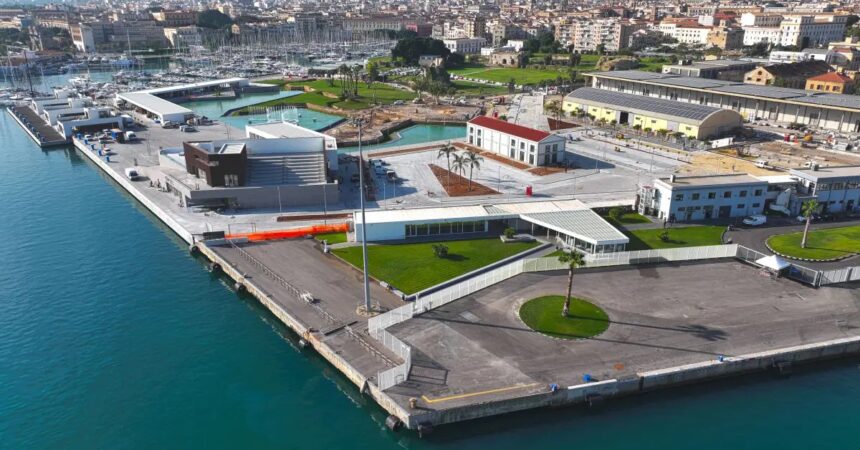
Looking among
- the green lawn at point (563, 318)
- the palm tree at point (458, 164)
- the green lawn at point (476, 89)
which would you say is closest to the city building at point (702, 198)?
Answer: the palm tree at point (458, 164)

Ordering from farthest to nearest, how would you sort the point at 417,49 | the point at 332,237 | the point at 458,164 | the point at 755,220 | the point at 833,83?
the point at 417,49
the point at 833,83
the point at 458,164
the point at 755,220
the point at 332,237

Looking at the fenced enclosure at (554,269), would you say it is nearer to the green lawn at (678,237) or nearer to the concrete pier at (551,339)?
the concrete pier at (551,339)

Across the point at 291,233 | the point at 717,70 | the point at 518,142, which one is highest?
the point at 717,70

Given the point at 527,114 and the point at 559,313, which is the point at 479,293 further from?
the point at 527,114

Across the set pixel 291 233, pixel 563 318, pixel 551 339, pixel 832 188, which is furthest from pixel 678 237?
pixel 291 233

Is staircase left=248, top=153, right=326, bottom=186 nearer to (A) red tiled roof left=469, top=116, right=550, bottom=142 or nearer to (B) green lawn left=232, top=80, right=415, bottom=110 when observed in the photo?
(A) red tiled roof left=469, top=116, right=550, bottom=142

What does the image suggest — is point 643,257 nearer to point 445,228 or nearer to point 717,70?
point 445,228

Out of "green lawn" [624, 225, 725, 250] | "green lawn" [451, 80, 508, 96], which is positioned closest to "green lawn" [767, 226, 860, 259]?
"green lawn" [624, 225, 725, 250]

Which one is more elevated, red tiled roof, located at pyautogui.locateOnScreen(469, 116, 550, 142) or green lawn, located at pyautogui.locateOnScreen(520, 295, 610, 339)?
red tiled roof, located at pyautogui.locateOnScreen(469, 116, 550, 142)
